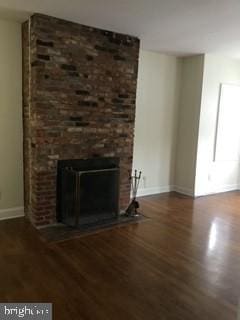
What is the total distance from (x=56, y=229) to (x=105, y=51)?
2.40m

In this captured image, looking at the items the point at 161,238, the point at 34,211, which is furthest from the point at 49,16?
the point at 161,238

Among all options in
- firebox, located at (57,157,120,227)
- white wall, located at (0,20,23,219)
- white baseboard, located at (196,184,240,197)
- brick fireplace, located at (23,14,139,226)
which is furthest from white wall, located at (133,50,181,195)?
white wall, located at (0,20,23,219)

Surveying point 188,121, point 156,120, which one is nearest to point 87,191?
point 156,120

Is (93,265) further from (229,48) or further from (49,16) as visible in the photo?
(229,48)

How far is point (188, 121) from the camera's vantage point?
5.13 meters

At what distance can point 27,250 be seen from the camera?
2865mm

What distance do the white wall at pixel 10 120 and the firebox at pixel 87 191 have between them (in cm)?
63

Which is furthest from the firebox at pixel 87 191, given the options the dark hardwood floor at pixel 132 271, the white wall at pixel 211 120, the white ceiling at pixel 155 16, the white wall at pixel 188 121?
the white wall at pixel 211 120

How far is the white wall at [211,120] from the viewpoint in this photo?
489 centimetres

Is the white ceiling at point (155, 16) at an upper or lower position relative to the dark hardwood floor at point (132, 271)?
upper

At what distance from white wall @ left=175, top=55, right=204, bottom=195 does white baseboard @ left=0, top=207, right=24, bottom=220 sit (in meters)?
2.99

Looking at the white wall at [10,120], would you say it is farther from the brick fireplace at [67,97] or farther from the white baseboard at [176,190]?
the white baseboard at [176,190]

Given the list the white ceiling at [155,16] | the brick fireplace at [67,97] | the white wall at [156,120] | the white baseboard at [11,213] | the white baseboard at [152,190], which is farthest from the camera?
the white baseboard at [152,190]

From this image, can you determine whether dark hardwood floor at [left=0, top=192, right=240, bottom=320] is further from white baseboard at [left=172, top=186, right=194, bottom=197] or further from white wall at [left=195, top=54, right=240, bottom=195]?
white wall at [left=195, top=54, right=240, bottom=195]
